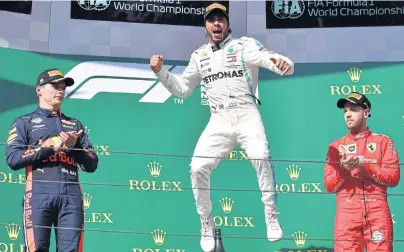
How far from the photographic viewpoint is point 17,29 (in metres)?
5.87

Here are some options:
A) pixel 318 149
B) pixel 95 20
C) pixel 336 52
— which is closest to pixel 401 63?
pixel 336 52

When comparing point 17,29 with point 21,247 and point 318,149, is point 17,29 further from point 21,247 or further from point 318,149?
point 318,149

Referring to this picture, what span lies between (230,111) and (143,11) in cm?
162

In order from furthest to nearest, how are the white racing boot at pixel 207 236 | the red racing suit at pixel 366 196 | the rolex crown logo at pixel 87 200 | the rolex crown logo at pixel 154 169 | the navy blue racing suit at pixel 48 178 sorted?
the rolex crown logo at pixel 154 169 → the rolex crown logo at pixel 87 200 → the white racing boot at pixel 207 236 → the red racing suit at pixel 366 196 → the navy blue racing suit at pixel 48 178

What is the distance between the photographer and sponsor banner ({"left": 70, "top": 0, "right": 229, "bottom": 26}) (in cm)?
606

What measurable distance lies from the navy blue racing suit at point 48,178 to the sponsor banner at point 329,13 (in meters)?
2.16

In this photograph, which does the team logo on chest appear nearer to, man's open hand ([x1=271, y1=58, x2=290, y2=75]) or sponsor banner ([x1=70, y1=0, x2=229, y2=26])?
man's open hand ([x1=271, y1=58, x2=290, y2=75])

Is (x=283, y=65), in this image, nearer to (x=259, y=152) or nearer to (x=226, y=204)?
(x=259, y=152)

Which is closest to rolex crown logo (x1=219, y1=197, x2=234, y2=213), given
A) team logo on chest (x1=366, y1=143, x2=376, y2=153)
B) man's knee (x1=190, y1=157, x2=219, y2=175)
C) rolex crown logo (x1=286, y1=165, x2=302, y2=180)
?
rolex crown logo (x1=286, y1=165, x2=302, y2=180)

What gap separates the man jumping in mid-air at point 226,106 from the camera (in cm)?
468

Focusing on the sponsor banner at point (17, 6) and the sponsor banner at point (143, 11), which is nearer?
the sponsor banner at point (17, 6)

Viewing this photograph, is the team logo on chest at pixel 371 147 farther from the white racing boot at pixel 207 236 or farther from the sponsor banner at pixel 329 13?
the sponsor banner at pixel 329 13

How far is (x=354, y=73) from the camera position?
6055 millimetres

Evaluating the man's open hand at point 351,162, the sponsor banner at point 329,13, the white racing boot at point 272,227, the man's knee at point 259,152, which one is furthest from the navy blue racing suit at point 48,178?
the sponsor banner at point 329,13
